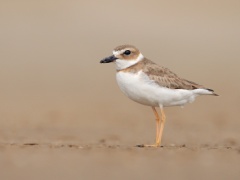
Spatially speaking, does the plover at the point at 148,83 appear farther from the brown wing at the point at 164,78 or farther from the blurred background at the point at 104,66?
the blurred background at the point at 104,66

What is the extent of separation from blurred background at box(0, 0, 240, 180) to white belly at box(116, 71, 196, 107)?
99 cm

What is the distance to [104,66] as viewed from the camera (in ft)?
58.6

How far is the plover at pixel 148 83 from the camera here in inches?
388

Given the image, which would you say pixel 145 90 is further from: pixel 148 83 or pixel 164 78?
pixel 164 78

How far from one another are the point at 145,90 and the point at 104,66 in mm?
8079

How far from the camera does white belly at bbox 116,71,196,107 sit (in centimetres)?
983

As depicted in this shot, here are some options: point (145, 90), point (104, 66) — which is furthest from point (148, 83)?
point (104, 66)

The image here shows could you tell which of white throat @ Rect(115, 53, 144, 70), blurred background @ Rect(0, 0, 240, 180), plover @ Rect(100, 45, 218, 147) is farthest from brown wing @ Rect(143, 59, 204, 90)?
blurred background @ Rect(0, 0, 240, 180)

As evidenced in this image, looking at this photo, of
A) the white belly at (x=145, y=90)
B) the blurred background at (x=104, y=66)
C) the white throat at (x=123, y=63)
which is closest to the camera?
the white belly at (x=145, y=90)

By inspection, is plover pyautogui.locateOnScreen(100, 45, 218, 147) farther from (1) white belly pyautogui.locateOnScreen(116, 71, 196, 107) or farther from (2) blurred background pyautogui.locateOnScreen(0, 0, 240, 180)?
(2) blurred background pyautogui.locateOnScreen(0, 0, 240, 180)

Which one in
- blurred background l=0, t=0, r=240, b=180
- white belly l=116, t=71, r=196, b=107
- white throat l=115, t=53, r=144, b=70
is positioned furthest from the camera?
blurred background l=0, t=0, r=240, b=180

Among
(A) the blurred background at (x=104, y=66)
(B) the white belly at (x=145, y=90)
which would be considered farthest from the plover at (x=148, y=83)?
(A) the blurred background at (x=104, y=66)

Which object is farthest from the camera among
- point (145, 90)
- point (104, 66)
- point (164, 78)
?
point (104, 66)

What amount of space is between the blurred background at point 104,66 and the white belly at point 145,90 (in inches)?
38.9
